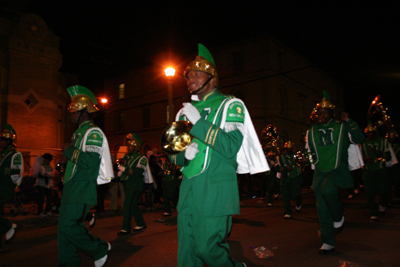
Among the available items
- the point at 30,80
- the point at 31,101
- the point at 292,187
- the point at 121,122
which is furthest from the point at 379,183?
the point at 121,122

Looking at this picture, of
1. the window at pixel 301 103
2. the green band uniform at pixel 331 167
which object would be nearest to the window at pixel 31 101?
the green band uniform at pixel 331 167

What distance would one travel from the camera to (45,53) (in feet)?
71.0

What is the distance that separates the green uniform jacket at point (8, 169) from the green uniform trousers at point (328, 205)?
5489 mm

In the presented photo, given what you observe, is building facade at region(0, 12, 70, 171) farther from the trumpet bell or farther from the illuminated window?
the illuminated window

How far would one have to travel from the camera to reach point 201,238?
247 centimetres

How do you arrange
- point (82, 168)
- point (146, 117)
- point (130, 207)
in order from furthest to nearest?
point (146, 117)
point (130, 207)
point (82, 168)

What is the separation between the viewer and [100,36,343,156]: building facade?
31.3 meters

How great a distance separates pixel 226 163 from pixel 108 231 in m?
5.82

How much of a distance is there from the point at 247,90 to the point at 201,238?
30.4 meters

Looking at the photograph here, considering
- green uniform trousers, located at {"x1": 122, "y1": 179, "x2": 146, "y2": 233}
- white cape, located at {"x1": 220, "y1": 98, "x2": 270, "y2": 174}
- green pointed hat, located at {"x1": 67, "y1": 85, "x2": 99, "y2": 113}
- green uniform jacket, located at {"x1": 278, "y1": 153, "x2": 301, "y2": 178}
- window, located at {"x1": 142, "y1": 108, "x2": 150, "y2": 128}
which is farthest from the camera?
window, located at {"x1": 142, "y1": 108, "x2": 150, "y2": 128}

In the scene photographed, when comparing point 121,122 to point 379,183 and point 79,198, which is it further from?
point 79,198

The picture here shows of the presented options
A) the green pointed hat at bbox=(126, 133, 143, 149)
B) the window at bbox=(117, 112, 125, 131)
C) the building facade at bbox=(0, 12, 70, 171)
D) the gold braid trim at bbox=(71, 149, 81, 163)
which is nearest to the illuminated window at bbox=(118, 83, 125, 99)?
the window at bbox=(117, 112, 125, 131)

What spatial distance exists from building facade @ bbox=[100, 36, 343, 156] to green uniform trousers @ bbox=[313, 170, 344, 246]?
2149 cm

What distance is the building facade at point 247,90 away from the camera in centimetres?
3133
